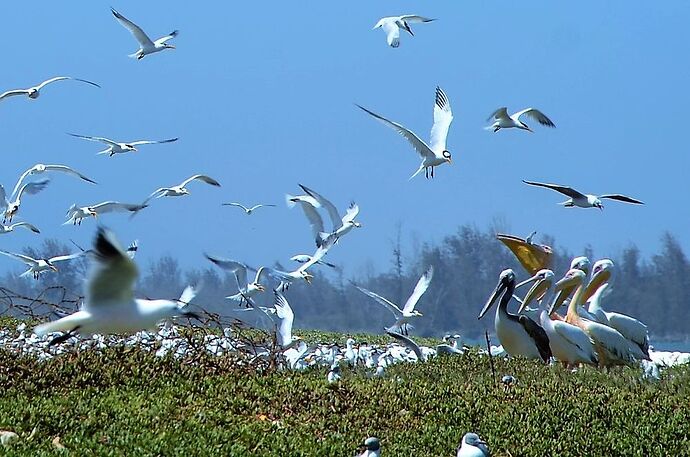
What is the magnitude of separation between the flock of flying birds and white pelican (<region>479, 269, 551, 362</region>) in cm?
1

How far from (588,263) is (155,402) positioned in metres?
8.12

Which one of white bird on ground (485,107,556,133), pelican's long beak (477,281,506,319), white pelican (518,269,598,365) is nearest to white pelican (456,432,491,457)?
white pelican (518,269,598,365)

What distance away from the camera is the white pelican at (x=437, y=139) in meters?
17.6

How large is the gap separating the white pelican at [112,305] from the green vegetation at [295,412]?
2.41 ft

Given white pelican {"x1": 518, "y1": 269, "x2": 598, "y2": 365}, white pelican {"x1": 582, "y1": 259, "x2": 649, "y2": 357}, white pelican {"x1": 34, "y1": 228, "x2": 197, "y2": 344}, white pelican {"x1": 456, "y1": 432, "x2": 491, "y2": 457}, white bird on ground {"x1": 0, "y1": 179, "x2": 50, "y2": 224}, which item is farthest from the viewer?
white bird on ground {"x1": 0, "y1": 179, "x2": 50, "y2": 224}

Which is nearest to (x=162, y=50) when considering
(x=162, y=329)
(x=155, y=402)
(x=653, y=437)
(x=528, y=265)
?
(x=162, y=329)

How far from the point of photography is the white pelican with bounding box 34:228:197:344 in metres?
8.15

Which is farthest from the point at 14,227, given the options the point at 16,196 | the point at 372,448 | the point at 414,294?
the point at 372,448

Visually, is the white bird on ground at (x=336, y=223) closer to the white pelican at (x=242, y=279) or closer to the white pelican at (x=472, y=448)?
the white pelican at (x=242, y=279)

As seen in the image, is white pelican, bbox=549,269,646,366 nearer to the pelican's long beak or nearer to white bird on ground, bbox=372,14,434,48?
the pelican's long beak

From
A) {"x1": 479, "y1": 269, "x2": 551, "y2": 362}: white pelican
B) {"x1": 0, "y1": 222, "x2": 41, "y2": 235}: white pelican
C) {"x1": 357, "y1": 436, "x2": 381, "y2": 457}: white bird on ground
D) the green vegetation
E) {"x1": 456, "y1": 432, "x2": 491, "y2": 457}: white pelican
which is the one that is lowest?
{"x1": 0, "y1": 222, "x2": 41, "y2": 235}: white pelican

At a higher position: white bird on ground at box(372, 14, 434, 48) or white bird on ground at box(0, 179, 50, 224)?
white bird on ground at box(372, 14, 434, 48)

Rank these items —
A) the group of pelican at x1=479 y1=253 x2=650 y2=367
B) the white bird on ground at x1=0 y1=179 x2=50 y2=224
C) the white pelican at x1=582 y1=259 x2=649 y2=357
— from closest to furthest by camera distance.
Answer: the group of pelican at x1=479 y1=253 x2=650 y2=367
the white pelican at x1=582 y1=259 x2=649 y2=357
the white bird on ground at x1=0 y1=179 x2=50 y2=224

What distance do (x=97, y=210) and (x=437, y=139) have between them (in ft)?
24.2
